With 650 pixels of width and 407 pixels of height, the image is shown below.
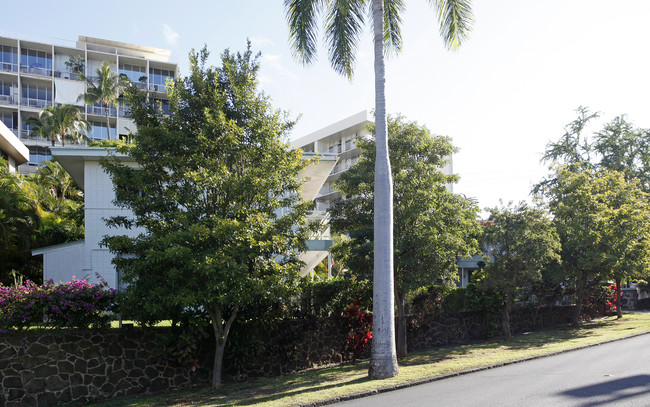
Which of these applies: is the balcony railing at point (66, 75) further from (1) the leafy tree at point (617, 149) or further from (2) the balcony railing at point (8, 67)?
(1) the leafy tree at point (617, 149)

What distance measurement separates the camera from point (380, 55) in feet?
45.3

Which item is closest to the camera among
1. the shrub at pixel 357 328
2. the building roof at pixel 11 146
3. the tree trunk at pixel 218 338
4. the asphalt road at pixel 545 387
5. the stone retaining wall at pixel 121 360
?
the asphalt road at pixel 545 387

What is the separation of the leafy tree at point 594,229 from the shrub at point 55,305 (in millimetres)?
19300

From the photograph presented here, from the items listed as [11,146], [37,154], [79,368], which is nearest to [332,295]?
[79,368]

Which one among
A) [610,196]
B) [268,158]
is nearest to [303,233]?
[268,158]

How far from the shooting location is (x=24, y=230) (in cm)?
2341

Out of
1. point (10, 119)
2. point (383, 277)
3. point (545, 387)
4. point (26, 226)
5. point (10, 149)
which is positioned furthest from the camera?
point (10, 119)

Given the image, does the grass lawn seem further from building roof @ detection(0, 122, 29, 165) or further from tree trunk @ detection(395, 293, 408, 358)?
Answer: building roof @ detection(0, 122, 29, 165)

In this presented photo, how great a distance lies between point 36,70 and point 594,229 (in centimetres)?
5580

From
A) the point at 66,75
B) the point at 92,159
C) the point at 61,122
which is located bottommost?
the point at 92,159

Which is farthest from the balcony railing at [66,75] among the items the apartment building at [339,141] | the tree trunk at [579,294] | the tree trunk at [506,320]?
the tree trunk at [579,294]

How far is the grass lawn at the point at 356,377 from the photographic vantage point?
427 inches

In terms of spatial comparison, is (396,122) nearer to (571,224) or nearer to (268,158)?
(268,158)

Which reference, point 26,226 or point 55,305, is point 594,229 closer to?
point 55,305
